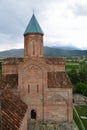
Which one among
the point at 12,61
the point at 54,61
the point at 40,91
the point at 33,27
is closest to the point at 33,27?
the point at 33,27

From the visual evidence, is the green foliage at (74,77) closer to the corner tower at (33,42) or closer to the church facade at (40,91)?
the church facade at (40,91)

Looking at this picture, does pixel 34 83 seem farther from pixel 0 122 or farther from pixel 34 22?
pixel 0 122

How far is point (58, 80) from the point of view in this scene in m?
26.5

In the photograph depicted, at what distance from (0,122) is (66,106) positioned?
1511 centimetres

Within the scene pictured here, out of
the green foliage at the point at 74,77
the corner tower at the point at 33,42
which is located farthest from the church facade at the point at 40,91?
the green foliage at the point at 74,77

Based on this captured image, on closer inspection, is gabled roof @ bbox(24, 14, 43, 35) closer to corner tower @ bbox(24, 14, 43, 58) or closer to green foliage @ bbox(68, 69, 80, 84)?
corner tower @ bbox(24, 14, 43, 58)

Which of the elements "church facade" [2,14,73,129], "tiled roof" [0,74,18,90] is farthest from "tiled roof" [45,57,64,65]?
"tiled roof" [0,74,18,90]

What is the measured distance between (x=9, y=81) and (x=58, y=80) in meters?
5.03

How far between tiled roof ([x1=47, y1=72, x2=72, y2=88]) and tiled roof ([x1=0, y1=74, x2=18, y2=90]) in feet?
11.2

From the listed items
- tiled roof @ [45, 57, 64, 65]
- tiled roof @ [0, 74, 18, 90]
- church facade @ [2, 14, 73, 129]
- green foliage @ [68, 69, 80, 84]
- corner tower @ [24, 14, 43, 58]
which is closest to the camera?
church facade @ [2, 14, 73, 129]

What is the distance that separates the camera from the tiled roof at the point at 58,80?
25.9 m

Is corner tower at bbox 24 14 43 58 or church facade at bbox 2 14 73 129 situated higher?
corner tower at bbox 24 14 43 58

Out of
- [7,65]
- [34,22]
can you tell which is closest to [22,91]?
[7,65]

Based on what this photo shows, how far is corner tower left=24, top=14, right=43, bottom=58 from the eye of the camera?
85.8 ft
